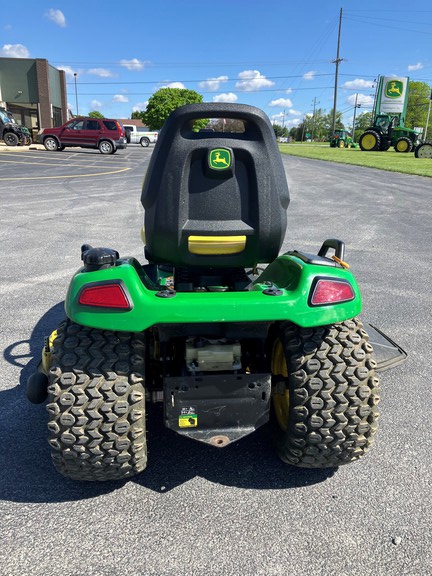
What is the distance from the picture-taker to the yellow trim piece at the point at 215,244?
2145 millimetres

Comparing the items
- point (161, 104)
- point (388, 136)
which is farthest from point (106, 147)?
point (161, 104)

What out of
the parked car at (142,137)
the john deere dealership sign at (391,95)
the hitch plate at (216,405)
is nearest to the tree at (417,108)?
the john deere dealership sign at (391,95)

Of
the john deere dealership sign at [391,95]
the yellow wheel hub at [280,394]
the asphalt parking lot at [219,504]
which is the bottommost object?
the asphalt parking lot at [219,504]

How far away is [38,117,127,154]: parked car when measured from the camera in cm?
2580

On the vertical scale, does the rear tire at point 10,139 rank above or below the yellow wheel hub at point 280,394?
above

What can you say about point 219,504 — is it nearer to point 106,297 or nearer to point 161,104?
point 106,297

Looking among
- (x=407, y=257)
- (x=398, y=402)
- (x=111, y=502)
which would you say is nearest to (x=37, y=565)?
(x=111, y=502)

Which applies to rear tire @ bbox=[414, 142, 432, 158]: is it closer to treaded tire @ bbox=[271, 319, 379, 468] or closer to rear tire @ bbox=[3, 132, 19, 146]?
rear tire @ bbox=[3, 132, 19, 146]

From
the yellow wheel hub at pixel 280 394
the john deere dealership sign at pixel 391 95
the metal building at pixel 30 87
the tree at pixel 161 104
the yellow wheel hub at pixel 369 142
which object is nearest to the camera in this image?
the yellow wheel hub at pixel 280 394

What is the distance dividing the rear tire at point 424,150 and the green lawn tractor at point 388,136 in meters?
3.52

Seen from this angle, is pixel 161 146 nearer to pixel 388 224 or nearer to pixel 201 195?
pixel 201 195

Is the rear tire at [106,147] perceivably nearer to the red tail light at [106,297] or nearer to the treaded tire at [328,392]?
the red tail light at [106,297]

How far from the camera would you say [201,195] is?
211 centimetres

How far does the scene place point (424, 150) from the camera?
28.0 metres
